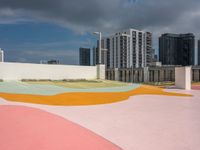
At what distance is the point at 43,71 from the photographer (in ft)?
64.6

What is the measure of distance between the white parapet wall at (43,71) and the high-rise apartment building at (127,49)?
3395 centimetres

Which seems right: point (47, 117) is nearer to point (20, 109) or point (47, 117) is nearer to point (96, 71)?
point (20, 109)

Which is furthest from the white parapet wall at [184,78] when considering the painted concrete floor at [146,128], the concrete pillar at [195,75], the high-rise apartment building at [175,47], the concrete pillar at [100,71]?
the high-rise apartment building at [175,47]

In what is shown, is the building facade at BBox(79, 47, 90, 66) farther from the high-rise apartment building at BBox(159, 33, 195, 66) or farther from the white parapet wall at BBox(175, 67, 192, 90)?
the white parapet wall at BBox(175, 67, 192, 90)

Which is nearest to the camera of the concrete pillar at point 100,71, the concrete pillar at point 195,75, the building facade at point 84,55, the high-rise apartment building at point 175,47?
the concrete pillar at point 100,71

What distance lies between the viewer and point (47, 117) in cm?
672

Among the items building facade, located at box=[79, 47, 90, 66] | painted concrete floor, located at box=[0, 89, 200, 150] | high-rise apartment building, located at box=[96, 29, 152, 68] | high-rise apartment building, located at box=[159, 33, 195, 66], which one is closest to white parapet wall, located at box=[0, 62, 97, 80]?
painted concrete floor, located at box=[0, 89, 200, 150]

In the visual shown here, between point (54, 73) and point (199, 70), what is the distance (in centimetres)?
1839

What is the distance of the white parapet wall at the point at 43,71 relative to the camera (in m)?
17.7

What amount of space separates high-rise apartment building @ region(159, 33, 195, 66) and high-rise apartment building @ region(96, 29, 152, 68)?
12.3m

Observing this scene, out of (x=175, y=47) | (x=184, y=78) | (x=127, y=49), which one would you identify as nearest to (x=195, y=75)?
(x=184, y=78)

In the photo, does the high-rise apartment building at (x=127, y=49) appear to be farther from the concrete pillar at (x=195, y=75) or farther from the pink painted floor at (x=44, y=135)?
the pink painted floor at (x=44, y=135)

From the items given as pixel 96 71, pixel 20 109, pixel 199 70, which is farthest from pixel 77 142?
pixel 199 70

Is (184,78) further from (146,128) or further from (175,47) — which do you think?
(175,47)
